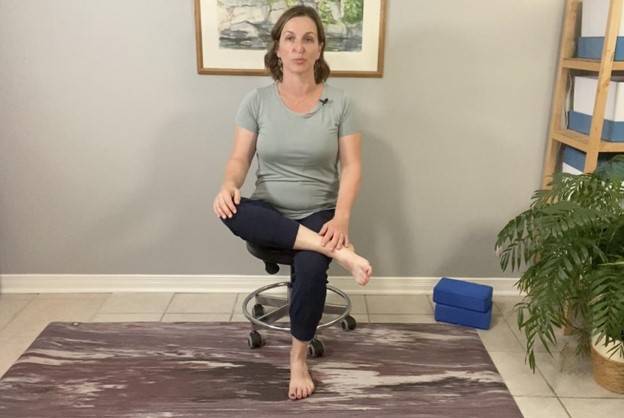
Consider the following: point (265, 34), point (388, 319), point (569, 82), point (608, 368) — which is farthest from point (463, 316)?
point (265, 34)

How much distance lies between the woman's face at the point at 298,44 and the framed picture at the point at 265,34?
0.40 m

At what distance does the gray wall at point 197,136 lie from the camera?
7.91 feet

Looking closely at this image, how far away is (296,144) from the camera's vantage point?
6.74 ft

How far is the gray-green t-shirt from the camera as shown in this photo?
6.75ft

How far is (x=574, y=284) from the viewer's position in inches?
74.4

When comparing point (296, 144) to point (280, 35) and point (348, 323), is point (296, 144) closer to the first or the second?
point (280, 35)

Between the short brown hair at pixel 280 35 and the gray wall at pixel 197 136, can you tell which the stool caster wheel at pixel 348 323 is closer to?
the gray wall at pixel 197 136

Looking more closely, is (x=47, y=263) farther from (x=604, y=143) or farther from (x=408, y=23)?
(x=604, y=143)

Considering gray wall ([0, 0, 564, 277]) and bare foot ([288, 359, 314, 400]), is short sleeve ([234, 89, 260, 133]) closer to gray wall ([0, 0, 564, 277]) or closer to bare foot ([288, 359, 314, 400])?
gray wall ([0, 0, 564, 277])

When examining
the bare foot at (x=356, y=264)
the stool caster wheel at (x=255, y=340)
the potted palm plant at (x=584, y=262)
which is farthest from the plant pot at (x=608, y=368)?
the stool caster wheel at (x=255, y=340)

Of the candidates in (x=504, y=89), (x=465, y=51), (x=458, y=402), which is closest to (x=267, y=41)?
(x=465, y=51)

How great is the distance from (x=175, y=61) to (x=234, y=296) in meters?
1.08

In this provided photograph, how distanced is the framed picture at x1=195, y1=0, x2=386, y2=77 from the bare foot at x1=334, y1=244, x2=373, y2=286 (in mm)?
881

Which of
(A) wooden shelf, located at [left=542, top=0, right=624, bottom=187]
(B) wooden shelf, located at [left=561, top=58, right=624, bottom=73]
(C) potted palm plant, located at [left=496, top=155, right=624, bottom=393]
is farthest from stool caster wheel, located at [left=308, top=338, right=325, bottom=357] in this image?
(B) wooden shelf, located at [left=561, top=58, right=624, bottom=73]
